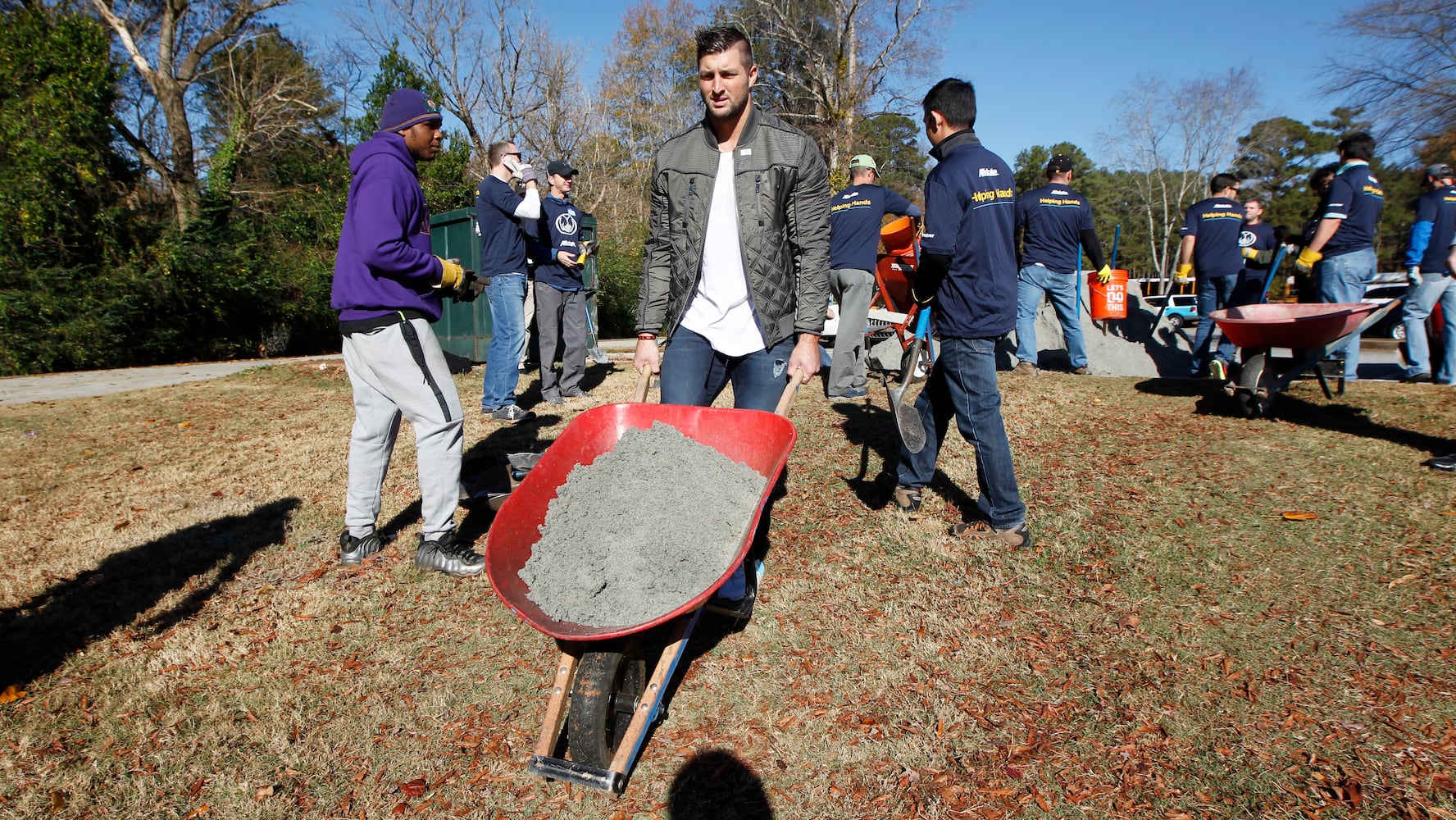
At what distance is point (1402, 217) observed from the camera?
108 ft

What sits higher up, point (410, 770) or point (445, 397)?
point (445, 397)

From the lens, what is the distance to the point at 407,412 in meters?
3.47

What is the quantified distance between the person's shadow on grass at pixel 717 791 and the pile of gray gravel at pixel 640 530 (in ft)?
1.93

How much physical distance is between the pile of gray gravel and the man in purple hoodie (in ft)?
3.56

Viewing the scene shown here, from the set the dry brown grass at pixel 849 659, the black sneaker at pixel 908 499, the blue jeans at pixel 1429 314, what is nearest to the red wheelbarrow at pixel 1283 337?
the dry brown grass at pixel 849 659

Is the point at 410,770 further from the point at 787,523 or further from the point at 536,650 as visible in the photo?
the point at 787,523

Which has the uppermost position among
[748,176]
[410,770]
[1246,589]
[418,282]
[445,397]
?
[748,176]

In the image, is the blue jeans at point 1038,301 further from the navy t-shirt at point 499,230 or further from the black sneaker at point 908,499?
the navy t-shirt at point 499,230

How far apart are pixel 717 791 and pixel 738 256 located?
1.92 m

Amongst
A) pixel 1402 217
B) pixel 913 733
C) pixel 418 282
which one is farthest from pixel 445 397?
pixel 1402 217

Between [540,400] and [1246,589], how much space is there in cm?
593

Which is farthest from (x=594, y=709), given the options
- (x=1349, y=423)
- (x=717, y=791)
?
(x=1349, y=423)

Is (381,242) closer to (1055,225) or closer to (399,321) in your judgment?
(399,321)

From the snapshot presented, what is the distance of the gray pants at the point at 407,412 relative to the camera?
338 centimetres
